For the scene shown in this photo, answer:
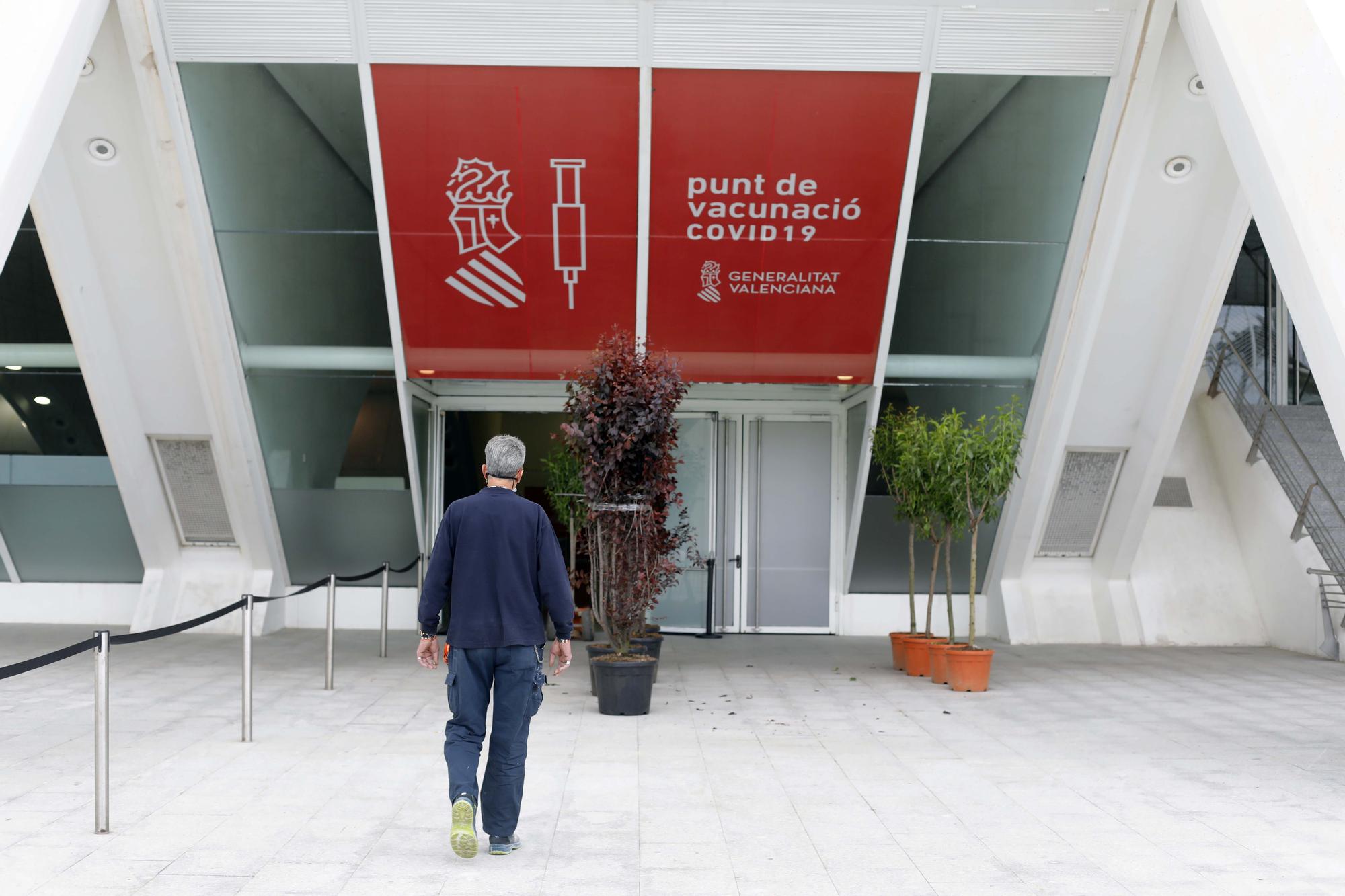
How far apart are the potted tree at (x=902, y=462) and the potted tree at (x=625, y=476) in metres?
2.32

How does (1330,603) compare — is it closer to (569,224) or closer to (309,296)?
(569,224)

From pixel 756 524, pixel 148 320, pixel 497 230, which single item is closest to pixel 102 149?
pixel 148 320

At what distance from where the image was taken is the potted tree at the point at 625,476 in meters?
8.56

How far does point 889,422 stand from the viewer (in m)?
11.3

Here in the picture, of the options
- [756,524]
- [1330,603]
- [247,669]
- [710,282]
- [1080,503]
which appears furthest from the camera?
[756,524]

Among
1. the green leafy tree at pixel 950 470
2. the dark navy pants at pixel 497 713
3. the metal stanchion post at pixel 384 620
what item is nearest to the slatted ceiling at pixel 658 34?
the green leafy tree at pixel 950 470

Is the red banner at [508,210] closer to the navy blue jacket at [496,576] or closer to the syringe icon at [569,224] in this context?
the syringe icon at [569,224]

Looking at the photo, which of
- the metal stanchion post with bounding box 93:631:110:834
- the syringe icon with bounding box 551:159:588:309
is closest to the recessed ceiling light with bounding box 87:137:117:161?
the syringe icon with bounding box 551:159:588:309

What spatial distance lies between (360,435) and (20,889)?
829 centimetres

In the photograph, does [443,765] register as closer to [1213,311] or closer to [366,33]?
[366,33]

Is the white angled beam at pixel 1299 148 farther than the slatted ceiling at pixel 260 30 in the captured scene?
No

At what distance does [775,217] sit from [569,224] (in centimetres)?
191

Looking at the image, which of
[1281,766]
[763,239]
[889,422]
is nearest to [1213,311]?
[889,422]

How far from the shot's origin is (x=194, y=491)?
12.3m
